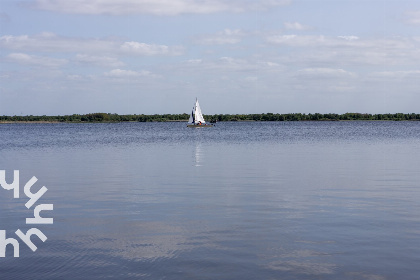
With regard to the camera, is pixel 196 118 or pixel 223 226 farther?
pixel 196 118

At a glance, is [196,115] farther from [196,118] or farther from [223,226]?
[223,226]

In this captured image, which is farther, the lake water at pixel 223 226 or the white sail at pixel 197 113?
the white sail at pixel 197 113

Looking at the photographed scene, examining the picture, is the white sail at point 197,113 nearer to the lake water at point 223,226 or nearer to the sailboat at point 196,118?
the sailboat at point 196,118

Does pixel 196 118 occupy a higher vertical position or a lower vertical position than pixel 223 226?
higher

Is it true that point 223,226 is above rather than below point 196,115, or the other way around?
below

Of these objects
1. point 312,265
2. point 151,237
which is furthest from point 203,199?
point 312,265

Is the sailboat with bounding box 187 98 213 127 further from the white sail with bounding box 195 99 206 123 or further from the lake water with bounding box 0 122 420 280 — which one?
the lake water with bounding box 0 122 420 280

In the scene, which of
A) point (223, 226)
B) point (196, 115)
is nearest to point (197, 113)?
point (196, 115)

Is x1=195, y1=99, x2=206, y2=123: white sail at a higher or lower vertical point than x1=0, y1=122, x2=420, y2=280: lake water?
higher

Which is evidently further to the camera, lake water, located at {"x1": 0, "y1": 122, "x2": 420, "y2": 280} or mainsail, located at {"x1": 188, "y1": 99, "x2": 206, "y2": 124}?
mainsail, located at {"x1": 188, "y1": 99, "x2": 206, "y2": 124}

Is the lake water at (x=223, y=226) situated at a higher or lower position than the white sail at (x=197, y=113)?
lower

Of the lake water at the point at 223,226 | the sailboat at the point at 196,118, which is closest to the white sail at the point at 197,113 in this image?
the sailboat at the point at 196,118

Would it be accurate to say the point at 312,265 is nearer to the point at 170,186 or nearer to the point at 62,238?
the point at 62,238

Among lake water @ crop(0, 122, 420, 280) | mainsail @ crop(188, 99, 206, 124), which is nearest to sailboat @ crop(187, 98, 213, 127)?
mainsail @ crop(188, 99, 206, 124)
